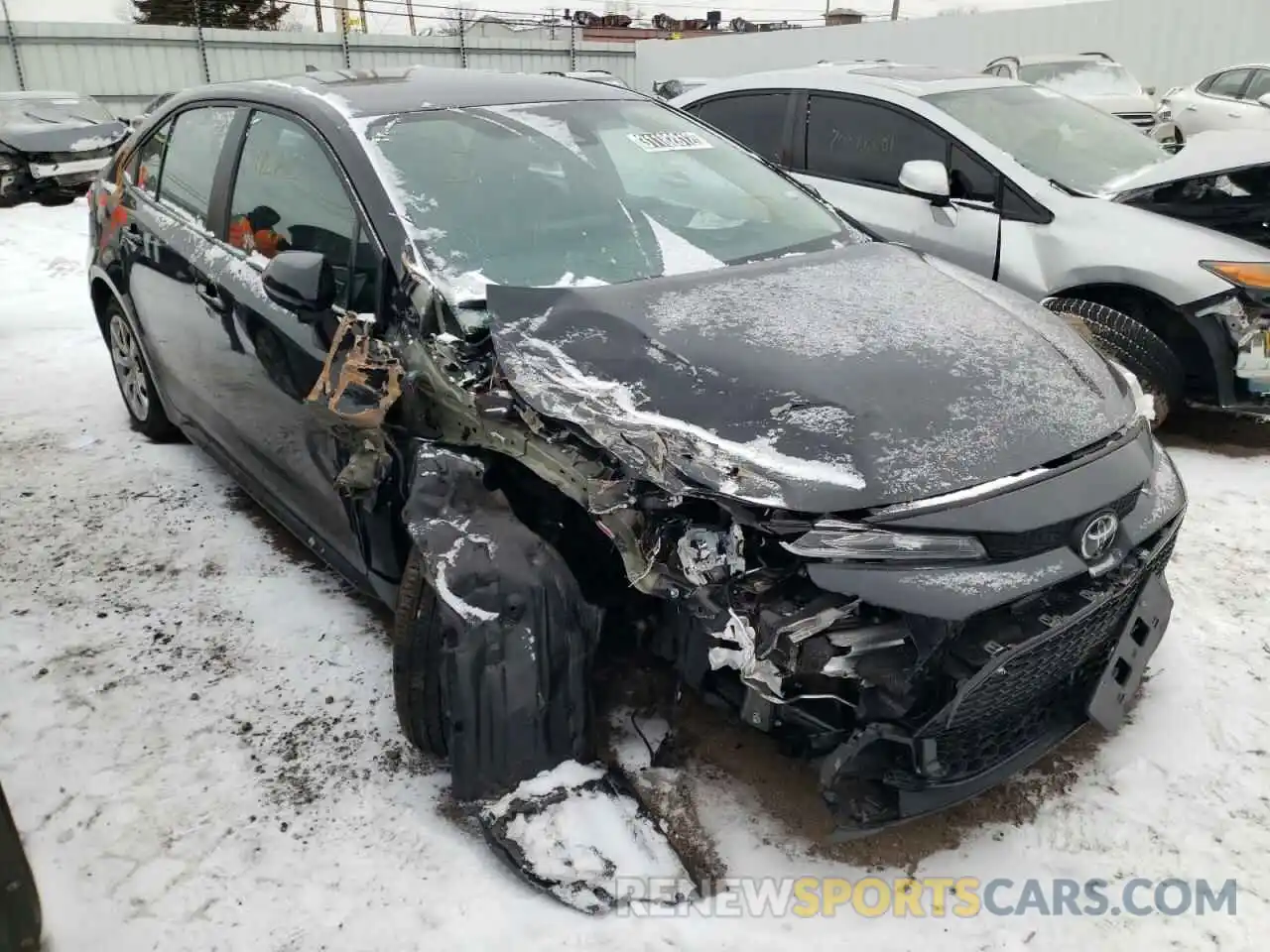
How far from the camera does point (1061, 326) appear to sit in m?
2.70

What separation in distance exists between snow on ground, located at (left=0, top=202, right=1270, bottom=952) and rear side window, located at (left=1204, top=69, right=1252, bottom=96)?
987 cm

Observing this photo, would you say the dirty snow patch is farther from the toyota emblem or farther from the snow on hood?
the snow on hood

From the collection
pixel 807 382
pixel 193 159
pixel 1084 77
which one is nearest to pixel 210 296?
pixel 193 159

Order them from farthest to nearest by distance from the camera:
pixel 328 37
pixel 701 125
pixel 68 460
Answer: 1. pixel 328 37
2. pixel 68 460
3. pixel 701 125

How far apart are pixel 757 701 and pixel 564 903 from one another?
614 millimetres

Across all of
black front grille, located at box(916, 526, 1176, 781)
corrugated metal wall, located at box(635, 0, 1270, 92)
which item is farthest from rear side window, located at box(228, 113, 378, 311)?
corrugated metal wall, located at box(635, 0, 1270, 92)

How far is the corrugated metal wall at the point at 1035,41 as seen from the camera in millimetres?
15836

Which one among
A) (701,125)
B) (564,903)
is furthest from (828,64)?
(564,903)

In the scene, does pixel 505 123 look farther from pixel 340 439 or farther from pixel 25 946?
pixel 25 946

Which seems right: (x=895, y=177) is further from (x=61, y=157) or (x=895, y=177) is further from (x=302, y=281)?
(x=61, y=157)

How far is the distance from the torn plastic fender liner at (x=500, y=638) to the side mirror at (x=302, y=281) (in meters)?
0.68

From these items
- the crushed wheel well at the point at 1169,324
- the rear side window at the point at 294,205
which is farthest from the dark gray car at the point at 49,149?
the crushed wheel well at the point at 1169,324

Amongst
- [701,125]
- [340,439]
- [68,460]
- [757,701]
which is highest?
[701,125]

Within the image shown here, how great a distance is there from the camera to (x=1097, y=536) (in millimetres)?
2018
